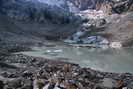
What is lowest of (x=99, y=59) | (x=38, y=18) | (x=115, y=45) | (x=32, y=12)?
(x=99, y=59)

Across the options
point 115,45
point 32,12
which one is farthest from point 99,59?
point 32,12

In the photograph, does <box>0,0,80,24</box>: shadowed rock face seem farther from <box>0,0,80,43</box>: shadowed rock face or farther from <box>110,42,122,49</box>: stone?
<box>110,42,122,49</box>: stone

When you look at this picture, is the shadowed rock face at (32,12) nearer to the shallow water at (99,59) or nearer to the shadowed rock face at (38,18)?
the shadowed rock face at (38,18)

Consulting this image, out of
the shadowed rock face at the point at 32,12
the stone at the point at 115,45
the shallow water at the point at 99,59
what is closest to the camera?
the shallow water at the point at 99,59

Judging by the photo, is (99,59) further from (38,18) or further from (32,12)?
(32,12)

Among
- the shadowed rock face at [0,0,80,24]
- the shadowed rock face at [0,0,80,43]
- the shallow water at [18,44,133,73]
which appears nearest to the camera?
the shallow water at [18,44,133,73]

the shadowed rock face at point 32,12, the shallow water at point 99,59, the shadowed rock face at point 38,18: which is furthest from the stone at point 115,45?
the shadowed rock face at point 32,12

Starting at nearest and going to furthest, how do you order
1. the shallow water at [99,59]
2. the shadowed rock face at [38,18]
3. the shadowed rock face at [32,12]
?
the shallow water at [99,59] → the shadowed rock face at [38,18] → the shadowed rock face at [32,12]

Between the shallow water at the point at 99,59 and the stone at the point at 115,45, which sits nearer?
the shallow water at the point at 99,59

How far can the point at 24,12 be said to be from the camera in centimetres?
8462

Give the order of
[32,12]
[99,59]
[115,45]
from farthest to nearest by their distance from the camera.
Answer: [32,12]
[115,45]
[99,59]

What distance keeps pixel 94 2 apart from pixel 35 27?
58.4m

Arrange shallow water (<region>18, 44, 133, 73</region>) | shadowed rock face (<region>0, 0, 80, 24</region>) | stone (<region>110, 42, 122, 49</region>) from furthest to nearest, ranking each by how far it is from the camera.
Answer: shadowed rock face (<region>0, 0, 80, 24</region>)
stone (<region>110, 42, 122, 49</region>)
shallow water (<region>18, 44, 133, 73</region>)

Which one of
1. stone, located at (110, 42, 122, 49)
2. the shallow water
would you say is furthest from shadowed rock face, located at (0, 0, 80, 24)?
the shallow water
